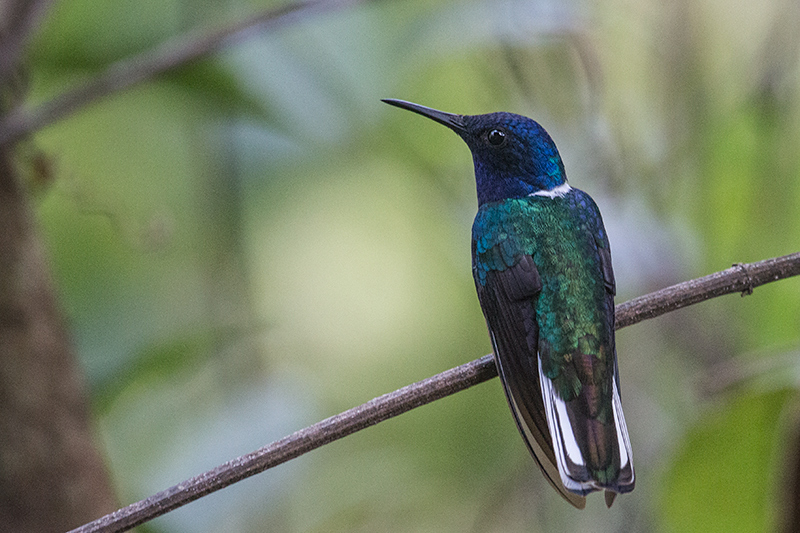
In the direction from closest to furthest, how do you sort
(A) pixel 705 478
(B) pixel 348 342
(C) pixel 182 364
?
(A) pixel 705 478 → (C) pixel 182 364 → (B) pixel 348 342

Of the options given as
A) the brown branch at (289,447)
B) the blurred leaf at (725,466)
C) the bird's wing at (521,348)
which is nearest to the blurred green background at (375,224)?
the blurred leaf at (725,466)

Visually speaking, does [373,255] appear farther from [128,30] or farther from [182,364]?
[128,30]

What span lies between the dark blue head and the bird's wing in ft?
1.04

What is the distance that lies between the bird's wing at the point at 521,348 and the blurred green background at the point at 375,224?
0.69 metres

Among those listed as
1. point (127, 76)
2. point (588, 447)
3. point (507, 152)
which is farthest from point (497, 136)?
point (127, 76)

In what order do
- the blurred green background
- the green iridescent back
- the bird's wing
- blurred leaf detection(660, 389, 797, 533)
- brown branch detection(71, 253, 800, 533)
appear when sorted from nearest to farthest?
brown branch detection(71, 253, 800, 533)
the bird's wing
the green iridescent back
blurred leaf detection(660, 389, 797, 533)
the blurred green background

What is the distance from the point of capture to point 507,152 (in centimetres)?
201

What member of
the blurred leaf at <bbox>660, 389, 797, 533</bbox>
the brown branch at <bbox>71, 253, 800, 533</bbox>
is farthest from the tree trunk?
the blurred leaf at <bbox>660, 389, 797, 533</bbox>

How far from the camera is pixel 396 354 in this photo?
2.93 m

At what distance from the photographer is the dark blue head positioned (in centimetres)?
200

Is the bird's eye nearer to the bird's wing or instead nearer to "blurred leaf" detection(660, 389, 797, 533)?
the bird's wing

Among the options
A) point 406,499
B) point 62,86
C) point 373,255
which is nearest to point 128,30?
point 62,86

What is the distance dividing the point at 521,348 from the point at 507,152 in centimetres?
57

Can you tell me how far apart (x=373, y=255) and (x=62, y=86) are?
4.05ft
